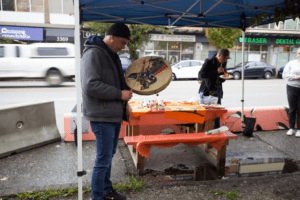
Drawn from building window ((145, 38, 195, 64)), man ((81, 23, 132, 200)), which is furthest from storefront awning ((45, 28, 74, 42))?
man ((81, 23, 132, 200))

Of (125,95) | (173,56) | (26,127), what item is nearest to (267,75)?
(173,56)

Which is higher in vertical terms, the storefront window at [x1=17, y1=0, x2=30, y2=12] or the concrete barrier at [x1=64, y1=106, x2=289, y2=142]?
the storefront window at [x1=17, y1=0, x2=30, y2=12]

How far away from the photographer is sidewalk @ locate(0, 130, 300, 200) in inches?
132

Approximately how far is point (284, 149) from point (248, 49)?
23866 millimetres

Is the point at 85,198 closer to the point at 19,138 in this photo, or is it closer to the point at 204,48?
the point at 19,138

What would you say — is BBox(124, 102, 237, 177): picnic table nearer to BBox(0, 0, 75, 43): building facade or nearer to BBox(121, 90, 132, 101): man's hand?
BBox(121, 90, 132, 101): man's hand

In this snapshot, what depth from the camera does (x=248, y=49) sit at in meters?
26.9

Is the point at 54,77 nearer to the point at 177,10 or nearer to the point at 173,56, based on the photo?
the point at 177,10

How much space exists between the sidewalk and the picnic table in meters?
0.30

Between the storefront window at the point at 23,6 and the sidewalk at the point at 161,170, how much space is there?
20150 millimetres

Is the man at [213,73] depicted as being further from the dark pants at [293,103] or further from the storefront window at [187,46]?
the storefront window at [187,46]

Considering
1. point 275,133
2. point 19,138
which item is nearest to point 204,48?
point 275,133

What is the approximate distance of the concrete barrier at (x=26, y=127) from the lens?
446 cm

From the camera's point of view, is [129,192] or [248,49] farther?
[248,49]
